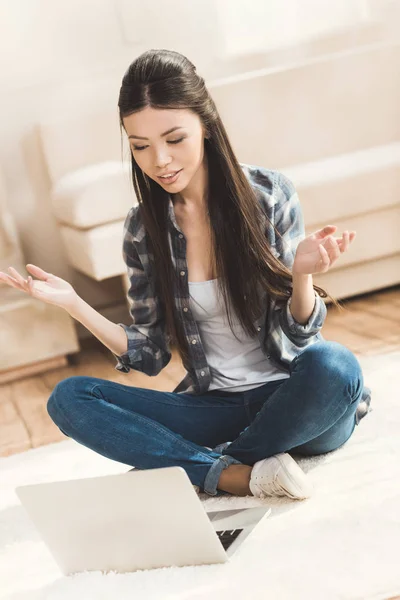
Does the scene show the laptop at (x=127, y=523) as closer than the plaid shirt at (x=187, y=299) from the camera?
Yes

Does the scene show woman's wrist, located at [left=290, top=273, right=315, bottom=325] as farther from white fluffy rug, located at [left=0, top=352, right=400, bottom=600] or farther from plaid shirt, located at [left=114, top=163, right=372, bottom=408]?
white fluffy rug, located at [left=0, top=352, right=400, bottom=600]

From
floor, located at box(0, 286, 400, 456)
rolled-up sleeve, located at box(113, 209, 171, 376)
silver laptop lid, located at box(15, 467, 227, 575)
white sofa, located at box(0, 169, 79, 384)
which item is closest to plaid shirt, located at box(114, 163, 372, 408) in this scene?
rolled-up sleeve, located at box(113, 209, 171, 376)

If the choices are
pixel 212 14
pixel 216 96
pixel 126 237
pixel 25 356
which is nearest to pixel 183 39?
pixel 212 14

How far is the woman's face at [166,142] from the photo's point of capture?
1.30 metres

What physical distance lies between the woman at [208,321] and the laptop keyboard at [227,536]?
0.37 ft

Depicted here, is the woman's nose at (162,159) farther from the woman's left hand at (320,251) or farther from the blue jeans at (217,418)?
the blue jeans at (217,418)

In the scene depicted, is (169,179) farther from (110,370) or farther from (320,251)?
(110,370)

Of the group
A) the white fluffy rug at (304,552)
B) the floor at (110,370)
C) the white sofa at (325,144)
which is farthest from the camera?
the white sofa at (325,144)

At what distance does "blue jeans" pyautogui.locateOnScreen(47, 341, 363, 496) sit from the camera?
130 centimetres

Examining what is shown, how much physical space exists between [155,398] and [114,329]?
139mm

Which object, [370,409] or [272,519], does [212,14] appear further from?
[272,519]

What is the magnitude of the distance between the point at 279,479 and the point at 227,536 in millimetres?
128

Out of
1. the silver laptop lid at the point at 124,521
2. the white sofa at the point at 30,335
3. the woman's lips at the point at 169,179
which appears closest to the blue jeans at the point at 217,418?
the silver laptop lid at the point at 124,521

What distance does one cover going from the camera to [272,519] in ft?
4.08
